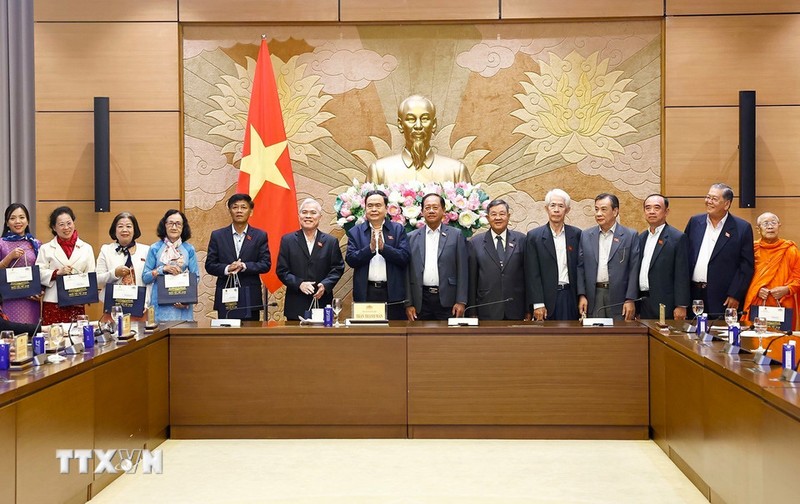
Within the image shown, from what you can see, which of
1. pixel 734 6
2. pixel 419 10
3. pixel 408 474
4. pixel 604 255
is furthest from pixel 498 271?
pixel 734 6

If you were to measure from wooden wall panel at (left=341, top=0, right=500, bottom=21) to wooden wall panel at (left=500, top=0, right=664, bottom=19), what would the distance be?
14 centimetres

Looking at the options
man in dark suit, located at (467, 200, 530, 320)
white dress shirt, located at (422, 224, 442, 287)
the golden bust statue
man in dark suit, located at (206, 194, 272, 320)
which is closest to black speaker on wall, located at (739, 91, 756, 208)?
the golden bust statue

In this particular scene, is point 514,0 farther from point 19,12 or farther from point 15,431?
point 15,431

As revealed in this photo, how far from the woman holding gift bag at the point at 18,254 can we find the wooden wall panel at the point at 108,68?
6.12 feet

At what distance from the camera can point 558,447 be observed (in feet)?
13.0

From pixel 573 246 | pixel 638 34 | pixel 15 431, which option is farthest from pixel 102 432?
pixel 638 34

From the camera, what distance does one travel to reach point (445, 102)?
6.63 m

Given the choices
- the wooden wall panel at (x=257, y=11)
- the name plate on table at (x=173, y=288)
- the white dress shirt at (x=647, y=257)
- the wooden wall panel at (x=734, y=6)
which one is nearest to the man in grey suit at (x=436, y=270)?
the white dress shirt at (x=647, y=257)

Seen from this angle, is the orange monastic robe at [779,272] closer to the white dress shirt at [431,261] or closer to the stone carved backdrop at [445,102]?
the stone carved backdrop at [445,102]

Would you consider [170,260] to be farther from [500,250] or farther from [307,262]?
[500,250]

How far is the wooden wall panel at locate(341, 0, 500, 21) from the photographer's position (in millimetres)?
6469

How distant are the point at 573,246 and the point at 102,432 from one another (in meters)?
2.86

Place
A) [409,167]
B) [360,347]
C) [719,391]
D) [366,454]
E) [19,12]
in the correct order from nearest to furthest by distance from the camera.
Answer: [719,391]
[366,454]
[360,347]
[409,167]
[19,12]

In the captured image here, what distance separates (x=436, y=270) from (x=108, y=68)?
134 inches
